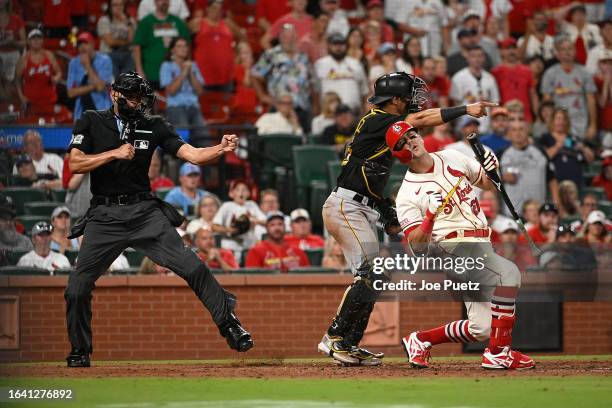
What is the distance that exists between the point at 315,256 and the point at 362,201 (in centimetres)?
384

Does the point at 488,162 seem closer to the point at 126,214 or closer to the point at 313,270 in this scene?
the point at 126,214

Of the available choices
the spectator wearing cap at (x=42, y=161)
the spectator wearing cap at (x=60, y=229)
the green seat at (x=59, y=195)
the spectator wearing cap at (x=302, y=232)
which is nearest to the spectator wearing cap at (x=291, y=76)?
the spectator wearing cap at (x=302, y=232)

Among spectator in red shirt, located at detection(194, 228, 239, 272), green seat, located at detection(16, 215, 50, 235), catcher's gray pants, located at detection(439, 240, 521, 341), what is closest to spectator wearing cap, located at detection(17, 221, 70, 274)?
green seat, located at detection(16, 215, 50, 235)

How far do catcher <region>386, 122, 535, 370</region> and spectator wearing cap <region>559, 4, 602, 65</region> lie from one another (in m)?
9.24

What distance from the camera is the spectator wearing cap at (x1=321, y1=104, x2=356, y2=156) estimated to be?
15336 millimetres

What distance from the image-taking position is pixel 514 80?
55.2ft

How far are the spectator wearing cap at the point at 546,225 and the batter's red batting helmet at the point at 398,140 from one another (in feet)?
16.2

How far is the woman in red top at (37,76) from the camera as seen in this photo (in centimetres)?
1480

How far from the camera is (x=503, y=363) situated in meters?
9.16

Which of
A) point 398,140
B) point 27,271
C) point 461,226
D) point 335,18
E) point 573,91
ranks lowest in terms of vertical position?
point 27,271

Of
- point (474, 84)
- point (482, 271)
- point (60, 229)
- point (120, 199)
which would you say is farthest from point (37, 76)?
point (482, 271)

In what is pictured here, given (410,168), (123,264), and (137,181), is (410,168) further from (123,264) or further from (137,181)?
(123,264)

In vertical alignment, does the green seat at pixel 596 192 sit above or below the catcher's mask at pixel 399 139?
below

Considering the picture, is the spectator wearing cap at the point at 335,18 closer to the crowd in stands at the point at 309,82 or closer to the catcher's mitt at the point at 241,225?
the crowd in stands at the point at 309,82
